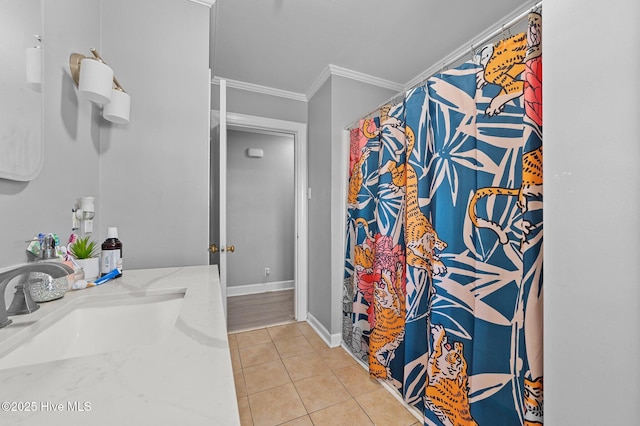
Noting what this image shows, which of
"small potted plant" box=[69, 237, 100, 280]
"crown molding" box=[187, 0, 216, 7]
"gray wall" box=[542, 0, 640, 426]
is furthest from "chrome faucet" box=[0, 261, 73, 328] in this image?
"crown molding" box=[187, 0, 216, 7]

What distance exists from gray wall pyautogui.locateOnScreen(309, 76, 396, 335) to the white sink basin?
153 centimetres

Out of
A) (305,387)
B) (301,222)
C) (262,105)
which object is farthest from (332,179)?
(305,387)

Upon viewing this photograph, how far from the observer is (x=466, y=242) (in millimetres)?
1173

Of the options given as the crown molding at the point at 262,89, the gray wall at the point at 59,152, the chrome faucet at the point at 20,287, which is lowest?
the chrome faucet at the point at 20,287

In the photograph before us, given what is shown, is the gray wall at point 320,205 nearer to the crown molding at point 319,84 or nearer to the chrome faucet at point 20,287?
the crown molding at point 319,84

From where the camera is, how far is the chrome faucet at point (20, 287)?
61 centimetres

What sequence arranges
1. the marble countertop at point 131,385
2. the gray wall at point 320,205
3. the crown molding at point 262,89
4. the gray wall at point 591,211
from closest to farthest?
1. the marble countertop at point 131,385
2. the gray wall at point 591,211
3. the gray wall at point 320,205
4. the crown molding at point 262,89

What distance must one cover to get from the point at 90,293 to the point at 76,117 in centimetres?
75

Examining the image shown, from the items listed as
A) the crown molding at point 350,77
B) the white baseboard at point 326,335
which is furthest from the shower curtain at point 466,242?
the crown molding at point 350,77

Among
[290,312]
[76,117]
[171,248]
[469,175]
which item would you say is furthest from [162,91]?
[290,312]

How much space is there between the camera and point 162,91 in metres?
1.44

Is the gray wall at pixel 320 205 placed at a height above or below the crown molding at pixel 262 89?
below

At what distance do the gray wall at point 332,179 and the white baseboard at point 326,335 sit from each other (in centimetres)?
3

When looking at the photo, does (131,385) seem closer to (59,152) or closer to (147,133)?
(59,152)
